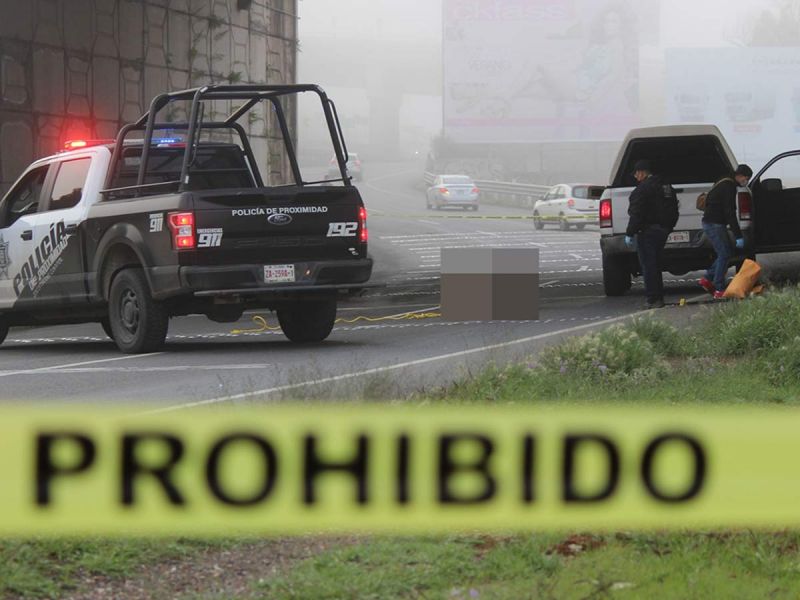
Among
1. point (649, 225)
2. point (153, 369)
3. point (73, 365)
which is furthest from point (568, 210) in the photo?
point (153, 369)

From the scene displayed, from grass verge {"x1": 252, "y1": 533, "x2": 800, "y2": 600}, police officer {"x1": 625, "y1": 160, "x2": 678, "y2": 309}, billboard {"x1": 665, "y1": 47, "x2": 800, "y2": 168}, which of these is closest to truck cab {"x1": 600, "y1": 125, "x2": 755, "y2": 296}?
police officer {"x1": 625, "y1": 160, "x2": 678, "y2": 309}

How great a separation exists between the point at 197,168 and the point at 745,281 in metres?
6.44

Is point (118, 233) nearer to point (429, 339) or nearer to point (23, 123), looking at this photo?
point (429, 339)

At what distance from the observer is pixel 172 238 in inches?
548

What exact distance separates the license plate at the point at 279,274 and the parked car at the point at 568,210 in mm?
41120

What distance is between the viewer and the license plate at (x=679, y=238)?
21.1 metres

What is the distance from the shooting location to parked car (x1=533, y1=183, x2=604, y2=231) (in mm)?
55500

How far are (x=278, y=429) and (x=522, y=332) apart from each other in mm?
10364

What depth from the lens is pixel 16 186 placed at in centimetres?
1608

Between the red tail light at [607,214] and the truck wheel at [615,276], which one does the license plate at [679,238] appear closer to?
the red tail light at [607,214]

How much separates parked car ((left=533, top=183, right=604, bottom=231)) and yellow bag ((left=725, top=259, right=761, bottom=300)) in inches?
1432

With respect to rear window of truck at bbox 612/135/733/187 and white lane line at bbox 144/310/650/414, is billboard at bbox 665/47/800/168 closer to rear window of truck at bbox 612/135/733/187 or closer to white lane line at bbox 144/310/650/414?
rear window of truck at bbox 612/135/733/187

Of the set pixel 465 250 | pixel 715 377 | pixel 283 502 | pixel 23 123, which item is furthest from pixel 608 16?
pixel 283 502

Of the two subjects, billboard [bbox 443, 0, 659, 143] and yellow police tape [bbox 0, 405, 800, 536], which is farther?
billboard [bbox 443, 0, 659, 143]
